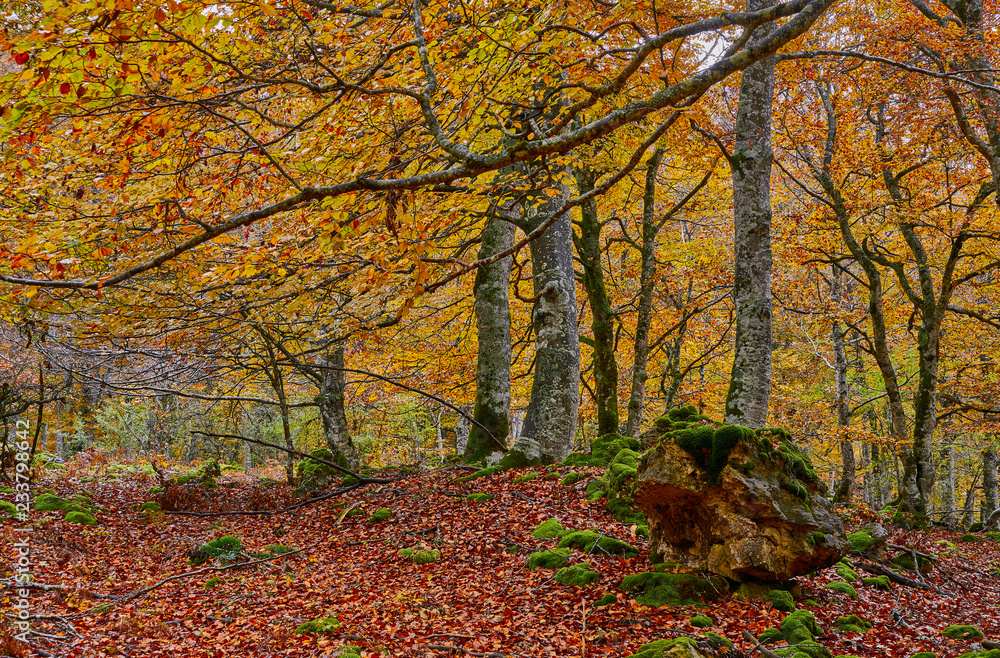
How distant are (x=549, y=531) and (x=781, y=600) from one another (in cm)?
271

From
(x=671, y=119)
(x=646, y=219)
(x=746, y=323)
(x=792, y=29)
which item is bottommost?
(x=746, y=323)

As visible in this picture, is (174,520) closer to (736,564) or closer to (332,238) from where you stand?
(332,238)

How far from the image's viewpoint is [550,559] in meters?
6.62

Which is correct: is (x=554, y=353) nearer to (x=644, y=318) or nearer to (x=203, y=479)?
(x=644, y=318)

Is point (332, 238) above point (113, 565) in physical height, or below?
above

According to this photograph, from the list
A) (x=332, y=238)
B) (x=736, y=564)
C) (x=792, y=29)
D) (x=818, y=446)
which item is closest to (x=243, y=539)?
(x=332, y=238)

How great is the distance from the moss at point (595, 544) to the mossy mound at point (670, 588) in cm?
83

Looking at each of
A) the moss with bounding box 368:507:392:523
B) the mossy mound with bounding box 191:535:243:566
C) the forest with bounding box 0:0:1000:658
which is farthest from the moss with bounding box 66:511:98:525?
the moss with bounding box 368:507:392:523

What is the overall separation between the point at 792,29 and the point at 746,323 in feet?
13.6

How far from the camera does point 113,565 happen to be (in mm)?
7016

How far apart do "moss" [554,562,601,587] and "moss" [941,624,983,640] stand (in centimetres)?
328

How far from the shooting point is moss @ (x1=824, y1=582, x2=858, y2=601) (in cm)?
629

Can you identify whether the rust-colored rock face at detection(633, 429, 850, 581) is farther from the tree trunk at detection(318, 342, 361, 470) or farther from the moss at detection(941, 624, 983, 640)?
the tree trunk at detection(318, 342, 361, 470)

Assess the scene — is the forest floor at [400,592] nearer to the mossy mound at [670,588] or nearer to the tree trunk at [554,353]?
the mossy mound at [670,588]
